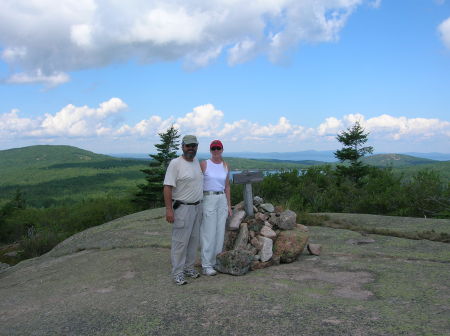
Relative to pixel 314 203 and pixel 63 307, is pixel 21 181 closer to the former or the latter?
pixel 314 203

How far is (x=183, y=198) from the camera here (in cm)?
636

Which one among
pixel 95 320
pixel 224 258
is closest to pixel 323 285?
pixel 224 258

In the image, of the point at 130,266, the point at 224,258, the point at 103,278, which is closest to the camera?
the point at 224,258

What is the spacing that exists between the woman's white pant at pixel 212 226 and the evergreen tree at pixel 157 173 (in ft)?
114

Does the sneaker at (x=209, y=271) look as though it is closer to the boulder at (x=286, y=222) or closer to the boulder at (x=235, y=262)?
the boulder at (x=235, y=262)

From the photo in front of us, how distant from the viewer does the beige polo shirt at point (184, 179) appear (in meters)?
6.21

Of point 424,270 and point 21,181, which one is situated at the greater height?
point 424,270

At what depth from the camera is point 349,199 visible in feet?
76.9

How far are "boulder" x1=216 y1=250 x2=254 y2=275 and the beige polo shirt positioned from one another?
119 cm

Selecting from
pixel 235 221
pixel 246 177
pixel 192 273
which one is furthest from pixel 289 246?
pixel 192 273

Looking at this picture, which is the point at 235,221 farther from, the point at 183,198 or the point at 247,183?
the point at 183,198

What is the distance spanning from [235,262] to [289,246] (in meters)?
1.32

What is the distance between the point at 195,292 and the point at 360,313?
2407 mm

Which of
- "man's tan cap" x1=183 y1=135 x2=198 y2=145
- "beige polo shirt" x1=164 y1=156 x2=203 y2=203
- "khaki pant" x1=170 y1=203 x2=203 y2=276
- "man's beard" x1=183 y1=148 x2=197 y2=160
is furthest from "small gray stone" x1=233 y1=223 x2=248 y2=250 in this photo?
"man's tan cap" x1=183 y1=135 x2=198 y2=145
